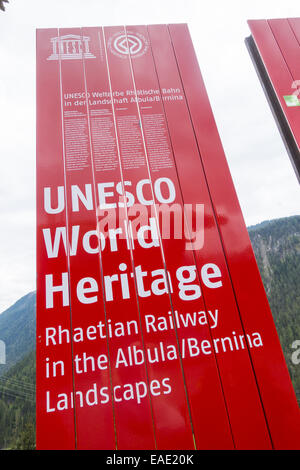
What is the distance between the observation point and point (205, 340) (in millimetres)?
2965

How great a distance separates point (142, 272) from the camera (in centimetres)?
318

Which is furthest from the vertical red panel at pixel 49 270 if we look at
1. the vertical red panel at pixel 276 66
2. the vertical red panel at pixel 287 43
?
the vertical red panel at pixel 287 43

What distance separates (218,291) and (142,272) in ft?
2.75

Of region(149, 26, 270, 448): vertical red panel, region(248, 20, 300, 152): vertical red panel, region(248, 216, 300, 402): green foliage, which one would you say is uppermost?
region(248, 216, 300, 402): green foliage

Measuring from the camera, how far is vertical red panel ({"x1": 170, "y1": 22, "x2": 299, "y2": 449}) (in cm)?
273

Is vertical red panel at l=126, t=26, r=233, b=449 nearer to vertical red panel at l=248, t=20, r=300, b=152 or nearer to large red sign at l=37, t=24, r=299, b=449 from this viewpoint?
large red sign at l=37, t=24, r=299, b=449

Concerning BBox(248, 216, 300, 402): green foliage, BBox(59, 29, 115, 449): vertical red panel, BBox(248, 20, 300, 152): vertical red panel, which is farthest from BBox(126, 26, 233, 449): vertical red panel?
BBox(248, 216, 300, 402): green foliage

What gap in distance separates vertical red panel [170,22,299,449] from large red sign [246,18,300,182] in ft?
0.69

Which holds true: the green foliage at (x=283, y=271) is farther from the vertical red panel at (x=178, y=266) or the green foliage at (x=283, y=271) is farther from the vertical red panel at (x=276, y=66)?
the vertical red panel at (x=178, y=266)

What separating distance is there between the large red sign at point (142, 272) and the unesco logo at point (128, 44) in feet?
0.09

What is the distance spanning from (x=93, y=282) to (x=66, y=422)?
4.11 ft

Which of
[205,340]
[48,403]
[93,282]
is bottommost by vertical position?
[48,403]
